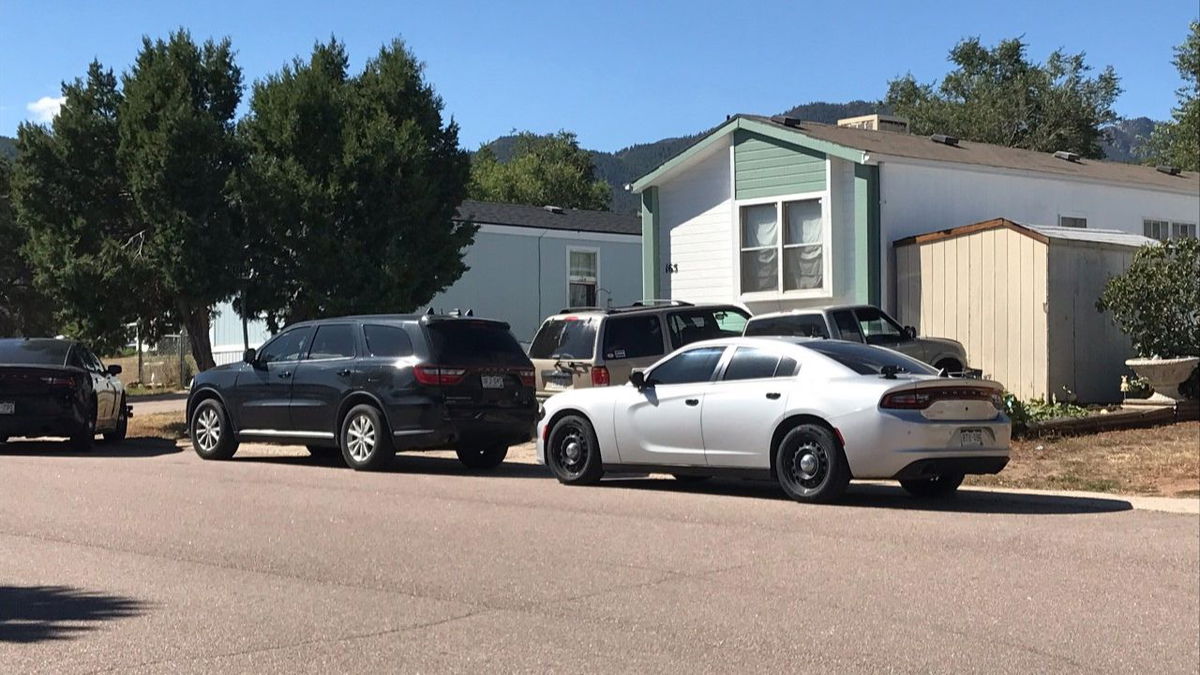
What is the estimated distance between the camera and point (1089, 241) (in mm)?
20969

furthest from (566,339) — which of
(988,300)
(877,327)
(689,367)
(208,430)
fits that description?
(988,300)

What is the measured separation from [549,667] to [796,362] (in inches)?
258

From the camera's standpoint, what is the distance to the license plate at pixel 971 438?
11.9 meters

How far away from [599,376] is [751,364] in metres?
4.25

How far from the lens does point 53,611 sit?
25.2ft

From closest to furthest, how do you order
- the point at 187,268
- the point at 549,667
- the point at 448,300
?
the point at 549,667, the point at 187,268, the point at 448,300

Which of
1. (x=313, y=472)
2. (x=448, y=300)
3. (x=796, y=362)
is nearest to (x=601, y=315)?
(x=313, y=472)

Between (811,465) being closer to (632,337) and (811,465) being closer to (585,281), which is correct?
(632,337)

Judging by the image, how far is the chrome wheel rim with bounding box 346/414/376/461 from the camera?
1556cm

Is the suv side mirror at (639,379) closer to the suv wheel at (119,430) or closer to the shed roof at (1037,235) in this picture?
the shed roof at (1037,235)

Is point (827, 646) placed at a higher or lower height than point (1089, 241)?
lower

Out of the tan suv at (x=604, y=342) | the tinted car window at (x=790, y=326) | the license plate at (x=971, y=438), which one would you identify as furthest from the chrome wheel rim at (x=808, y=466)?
the tinted car window at (x=790, y=326)

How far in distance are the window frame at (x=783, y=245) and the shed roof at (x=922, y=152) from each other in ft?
2.41

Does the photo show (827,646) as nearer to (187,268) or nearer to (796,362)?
(796,362)
